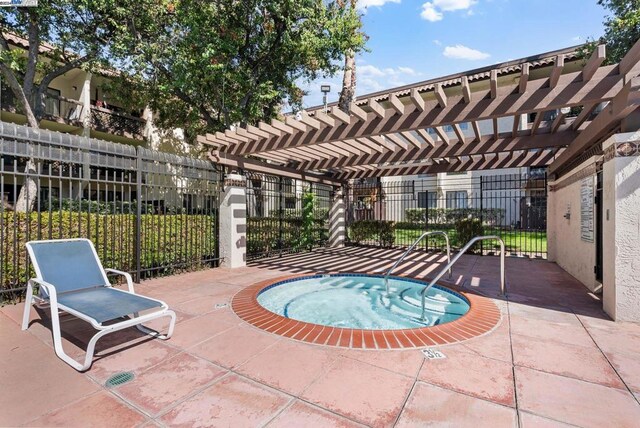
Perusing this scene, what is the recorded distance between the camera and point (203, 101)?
11.7 m

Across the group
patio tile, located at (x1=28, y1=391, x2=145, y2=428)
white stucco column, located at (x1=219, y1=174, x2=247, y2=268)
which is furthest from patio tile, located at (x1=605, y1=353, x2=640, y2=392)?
white stucco column, located at (x1=219, y1=174, x2=247, y2=268)

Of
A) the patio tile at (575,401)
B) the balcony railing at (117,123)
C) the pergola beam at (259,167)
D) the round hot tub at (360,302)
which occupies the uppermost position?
the balcony railing at (117,123)

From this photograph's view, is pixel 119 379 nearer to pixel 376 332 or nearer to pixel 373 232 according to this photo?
pixel 376 332

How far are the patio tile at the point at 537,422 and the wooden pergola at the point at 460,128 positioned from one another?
386 centimetres

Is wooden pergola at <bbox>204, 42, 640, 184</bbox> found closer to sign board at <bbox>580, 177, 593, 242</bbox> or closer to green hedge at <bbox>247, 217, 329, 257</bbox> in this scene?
sign board at <bbox>580, 177, 593, 242</bbox>

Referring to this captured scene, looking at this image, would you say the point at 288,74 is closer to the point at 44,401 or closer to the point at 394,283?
the point at 394,283

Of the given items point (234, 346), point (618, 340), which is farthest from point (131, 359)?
point (618, 340)

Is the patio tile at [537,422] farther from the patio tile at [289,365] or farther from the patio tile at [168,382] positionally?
the patio tile at [168,382]

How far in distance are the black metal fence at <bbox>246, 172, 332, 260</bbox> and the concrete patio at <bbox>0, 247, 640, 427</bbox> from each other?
584 centimetres

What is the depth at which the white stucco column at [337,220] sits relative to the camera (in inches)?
531

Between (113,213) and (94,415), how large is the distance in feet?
16.0

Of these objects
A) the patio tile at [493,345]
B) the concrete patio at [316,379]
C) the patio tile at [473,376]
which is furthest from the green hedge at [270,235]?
the patio tile at [473,376]

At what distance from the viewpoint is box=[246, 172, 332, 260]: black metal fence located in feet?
33.0

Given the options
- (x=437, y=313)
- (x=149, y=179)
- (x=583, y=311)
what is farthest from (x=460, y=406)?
(x=149, y=179)
